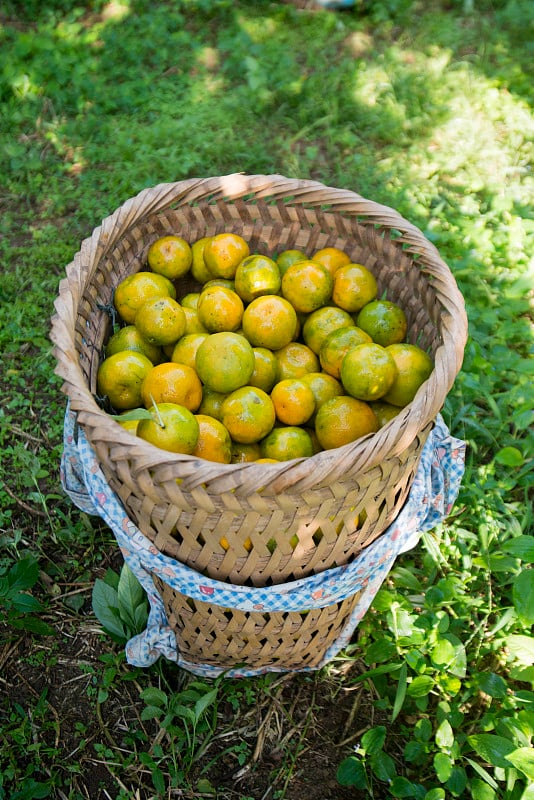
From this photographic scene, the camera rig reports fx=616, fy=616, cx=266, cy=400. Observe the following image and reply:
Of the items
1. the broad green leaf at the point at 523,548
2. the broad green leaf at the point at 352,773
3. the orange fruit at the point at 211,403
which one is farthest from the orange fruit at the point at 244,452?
the broad green leaf at the point at 352,773

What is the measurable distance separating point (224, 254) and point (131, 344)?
493mm

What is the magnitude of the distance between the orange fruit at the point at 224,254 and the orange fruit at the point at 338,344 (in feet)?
1.58

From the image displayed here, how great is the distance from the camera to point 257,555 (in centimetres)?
161

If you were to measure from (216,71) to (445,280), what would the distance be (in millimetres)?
3847

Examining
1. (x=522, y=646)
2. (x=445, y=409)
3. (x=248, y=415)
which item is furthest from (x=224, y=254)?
(x=522, y=646)

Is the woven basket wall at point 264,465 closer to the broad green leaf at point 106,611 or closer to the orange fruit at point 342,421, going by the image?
the orange fruit at point 342,421

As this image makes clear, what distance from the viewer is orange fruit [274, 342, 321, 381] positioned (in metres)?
2.16

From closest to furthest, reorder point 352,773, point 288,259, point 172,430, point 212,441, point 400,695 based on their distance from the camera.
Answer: point 172,430
point 212,441
point 352,773
point 400,695
point 288,259

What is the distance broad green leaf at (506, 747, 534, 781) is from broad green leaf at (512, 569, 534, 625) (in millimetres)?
348

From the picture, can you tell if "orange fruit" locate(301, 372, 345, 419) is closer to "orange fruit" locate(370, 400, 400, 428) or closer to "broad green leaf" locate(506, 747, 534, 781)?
"orange fruit" locate(370, 400, 400, 428)

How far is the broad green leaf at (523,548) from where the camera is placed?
193cm

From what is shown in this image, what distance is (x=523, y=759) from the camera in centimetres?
171

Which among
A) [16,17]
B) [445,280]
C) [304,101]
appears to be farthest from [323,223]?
[16,17]

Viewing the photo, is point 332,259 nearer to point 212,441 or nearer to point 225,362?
point 225,362
